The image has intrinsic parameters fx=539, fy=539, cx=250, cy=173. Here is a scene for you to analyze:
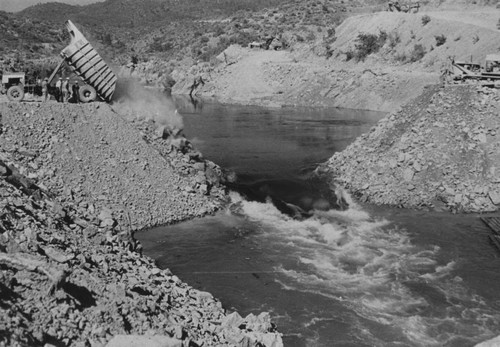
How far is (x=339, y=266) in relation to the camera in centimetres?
1875

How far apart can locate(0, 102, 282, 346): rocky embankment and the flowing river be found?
169cm

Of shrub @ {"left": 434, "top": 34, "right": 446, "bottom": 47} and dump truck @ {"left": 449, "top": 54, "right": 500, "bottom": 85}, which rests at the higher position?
shrub @ {"left": 434, "top": 34, "right": 446, "bottom": 47}

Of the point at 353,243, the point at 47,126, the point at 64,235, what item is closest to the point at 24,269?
the point at 64,235

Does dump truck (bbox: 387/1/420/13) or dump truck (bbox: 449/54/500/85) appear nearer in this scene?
dump truck (bbox: 449/54/500/85)

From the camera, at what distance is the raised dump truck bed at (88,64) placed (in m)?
23.5

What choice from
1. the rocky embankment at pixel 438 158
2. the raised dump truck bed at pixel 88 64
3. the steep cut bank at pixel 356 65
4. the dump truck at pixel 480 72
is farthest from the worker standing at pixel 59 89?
the steep cut bank at pixel 356 65

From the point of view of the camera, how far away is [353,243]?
20859mm

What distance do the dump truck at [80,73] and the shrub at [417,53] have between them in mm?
42947

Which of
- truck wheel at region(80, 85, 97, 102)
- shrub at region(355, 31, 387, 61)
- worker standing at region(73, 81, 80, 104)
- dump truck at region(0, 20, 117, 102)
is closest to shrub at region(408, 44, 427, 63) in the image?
shrub at region(355, 31, 387, 61)

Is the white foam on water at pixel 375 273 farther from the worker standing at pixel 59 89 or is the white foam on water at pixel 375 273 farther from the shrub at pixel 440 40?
the shrub at pixel 440 40

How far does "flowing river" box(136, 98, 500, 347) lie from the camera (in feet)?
49.4

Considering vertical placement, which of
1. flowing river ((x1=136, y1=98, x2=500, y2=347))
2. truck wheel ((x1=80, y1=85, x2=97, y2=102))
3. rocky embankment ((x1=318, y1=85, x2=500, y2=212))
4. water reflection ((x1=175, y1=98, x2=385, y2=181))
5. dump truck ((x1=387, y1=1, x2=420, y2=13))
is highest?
dump truck ((x1=387, y1=1, x2=420, y2=13))

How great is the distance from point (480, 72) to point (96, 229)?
75.3 feet

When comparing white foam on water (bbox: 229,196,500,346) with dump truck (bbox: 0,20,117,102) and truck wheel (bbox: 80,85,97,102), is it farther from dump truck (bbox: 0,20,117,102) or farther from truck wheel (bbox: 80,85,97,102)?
dump truck (bbox: 0,20,117,102)
